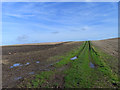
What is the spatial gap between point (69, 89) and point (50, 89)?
6.01ft

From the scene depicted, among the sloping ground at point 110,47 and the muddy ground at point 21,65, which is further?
the sloping ground at point 110,47

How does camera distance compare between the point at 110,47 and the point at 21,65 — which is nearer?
the point at 21,65

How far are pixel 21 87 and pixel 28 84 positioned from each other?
0.78 meters

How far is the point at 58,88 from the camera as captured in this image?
976cm

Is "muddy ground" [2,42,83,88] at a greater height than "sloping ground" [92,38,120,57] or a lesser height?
lesser

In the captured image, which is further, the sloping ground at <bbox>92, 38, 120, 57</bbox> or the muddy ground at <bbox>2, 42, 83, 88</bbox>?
the sloping ground at <bbox>92, 38, 120, 57</bbox>

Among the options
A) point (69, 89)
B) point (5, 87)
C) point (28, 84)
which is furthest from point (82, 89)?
point (5, 87)

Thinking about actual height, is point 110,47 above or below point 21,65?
above

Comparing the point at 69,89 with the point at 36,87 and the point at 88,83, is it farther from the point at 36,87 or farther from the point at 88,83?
the point at 36,87

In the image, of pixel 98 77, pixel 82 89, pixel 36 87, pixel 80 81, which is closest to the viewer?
pixel 82 89

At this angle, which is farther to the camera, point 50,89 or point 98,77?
point 98,77

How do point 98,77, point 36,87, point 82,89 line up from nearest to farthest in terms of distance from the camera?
point 82,89 → point 36,87 → point 98,77

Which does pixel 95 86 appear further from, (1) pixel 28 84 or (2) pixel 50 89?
(1) pixel 28 84

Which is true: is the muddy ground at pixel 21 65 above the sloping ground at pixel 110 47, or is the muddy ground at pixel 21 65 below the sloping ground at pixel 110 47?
below
